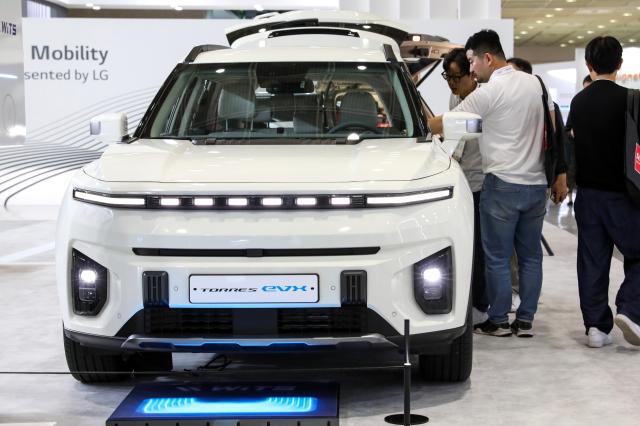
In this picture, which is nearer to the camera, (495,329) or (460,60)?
(495,329)

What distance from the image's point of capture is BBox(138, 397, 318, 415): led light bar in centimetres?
371

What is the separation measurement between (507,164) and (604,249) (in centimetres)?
70

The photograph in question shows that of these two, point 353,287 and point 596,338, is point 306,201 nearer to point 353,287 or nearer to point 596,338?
point 353,287

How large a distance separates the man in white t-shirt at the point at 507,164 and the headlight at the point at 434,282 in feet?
5.14

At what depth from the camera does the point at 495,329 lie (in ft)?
18.0

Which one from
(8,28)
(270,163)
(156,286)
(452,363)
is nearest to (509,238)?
(452,363)

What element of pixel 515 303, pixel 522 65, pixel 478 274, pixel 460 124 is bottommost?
pixel 515 303

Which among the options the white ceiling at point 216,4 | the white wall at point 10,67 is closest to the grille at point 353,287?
the white ceiling at point 216,4

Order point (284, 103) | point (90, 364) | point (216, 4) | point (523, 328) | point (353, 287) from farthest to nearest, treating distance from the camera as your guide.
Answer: point (216, 4), point (523, 328), point (284, 103), point (90, 364), point (353, 287)

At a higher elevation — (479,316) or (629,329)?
(629,329)

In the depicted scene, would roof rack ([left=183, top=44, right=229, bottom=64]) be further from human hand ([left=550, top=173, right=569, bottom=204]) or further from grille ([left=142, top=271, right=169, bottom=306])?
human hand ([left=550, top=173, right=569, bottom=204])

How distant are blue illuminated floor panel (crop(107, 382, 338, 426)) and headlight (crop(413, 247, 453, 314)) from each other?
21.8 inches

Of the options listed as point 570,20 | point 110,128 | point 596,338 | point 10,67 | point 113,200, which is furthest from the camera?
point 570,20

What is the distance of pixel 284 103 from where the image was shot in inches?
187
